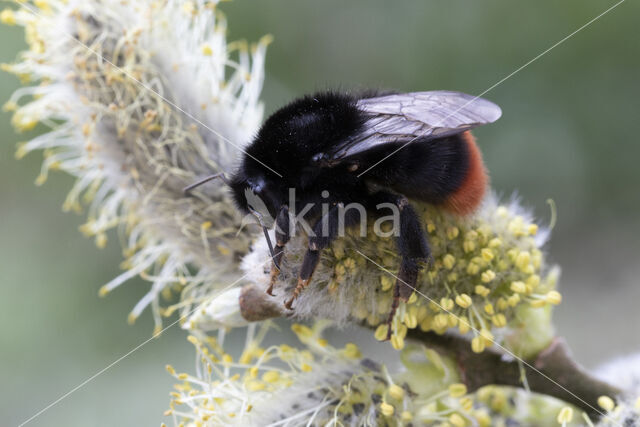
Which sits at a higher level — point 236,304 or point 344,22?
point 344,22

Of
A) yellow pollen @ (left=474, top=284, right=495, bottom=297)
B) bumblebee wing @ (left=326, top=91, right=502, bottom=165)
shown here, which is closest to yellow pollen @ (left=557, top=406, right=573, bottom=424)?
yellow pollen @ (left=474, top=284, right=495, bottom=297)

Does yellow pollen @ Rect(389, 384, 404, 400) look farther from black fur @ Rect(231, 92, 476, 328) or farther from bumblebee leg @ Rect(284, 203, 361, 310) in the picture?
A: bumblebee leg @ Rect(284, 203, 361, 310)

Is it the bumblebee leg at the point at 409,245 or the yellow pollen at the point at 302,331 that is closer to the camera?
the bumblebee leg at the point at 409,245

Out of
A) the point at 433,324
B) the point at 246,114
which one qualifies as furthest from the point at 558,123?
the point at 433,324

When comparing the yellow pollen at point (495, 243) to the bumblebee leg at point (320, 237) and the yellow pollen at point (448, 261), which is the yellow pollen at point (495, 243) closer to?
the yellow pollen at point (448, 261)

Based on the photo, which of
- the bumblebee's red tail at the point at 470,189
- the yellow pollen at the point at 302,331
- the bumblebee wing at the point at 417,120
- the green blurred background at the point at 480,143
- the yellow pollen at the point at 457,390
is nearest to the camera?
the bumblebee wing at the point at 417,120

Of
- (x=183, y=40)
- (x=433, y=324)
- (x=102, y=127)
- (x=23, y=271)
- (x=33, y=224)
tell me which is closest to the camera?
(x=433, y=324)

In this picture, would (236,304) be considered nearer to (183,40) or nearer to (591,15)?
(183,40)

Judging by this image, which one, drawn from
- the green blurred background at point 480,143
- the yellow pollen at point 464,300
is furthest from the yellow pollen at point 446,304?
the green blurred background at point 480,143
